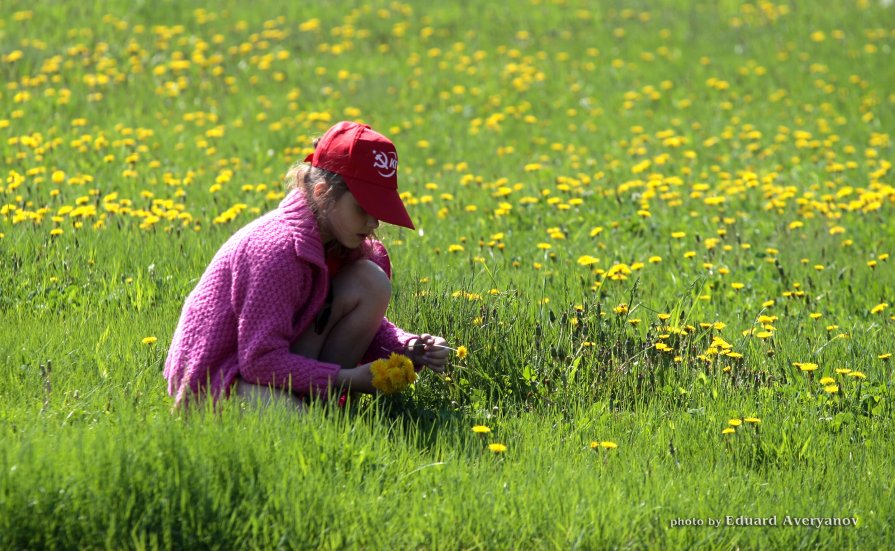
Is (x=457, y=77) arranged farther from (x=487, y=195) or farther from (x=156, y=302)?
(x=156, y=302)

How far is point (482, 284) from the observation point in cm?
457

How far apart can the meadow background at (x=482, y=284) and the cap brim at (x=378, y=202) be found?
60 cm

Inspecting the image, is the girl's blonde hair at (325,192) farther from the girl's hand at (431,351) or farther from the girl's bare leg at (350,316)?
the girl's hand at (431,351)

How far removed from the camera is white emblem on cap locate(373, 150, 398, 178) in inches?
131

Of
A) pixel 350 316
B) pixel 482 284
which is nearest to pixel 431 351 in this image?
pixel 350 316

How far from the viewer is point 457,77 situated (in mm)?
10289

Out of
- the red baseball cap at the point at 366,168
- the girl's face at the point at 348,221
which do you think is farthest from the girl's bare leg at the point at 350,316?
the red baseball cap at the point at 366,168

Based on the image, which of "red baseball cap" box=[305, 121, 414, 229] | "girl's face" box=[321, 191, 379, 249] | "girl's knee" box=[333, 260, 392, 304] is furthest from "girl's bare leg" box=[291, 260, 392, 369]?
"red baseball cap" box=[305, 121, 414, 229]

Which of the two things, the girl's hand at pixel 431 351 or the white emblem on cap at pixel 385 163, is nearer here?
the white emblem on cap at pixel 385 163

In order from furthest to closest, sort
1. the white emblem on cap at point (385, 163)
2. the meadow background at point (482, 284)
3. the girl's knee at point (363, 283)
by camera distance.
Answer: the girl's knee at point (363, 283), the white emblem on cap at point (385, 163), the meadow background at point (482, 284)

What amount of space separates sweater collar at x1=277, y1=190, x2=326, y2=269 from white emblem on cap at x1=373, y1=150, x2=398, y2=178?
26 cm

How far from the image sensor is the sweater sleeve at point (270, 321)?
3.23m

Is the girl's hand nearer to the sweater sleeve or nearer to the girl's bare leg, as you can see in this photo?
the girl's bare leg

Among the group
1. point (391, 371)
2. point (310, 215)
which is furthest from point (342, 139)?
point (391, 371)
